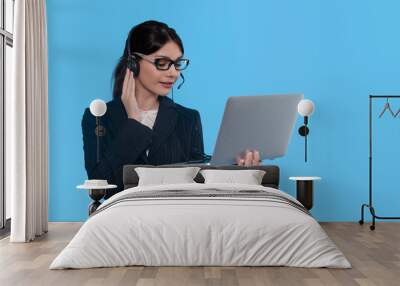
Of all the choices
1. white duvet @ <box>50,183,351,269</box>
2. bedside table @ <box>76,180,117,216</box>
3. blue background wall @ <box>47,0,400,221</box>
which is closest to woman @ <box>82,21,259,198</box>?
blue background wall @ <box>47,0,400,221</box>

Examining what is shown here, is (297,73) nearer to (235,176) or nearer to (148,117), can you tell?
(235,176)

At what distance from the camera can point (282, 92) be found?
265 inches

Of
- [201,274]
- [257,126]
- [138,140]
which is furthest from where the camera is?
[138,140]

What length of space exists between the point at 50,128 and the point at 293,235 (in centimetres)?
364

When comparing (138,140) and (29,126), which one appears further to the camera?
(138,140)

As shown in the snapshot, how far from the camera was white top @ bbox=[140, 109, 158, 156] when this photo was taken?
6.74m

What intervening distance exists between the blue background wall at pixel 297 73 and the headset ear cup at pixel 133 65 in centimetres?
19

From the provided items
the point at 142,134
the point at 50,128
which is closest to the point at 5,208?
the point at 50,128

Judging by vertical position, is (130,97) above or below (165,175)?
above

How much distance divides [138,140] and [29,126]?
4.48 ft

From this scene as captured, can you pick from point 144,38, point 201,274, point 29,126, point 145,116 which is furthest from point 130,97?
point 201,274

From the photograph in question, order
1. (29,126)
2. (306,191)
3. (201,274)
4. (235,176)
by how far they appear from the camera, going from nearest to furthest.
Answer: (201,274) < (29,126) < (235,176) < (306,191)

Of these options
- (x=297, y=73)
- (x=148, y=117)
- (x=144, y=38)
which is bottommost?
(x=148, y=117)

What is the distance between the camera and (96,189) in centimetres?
634
